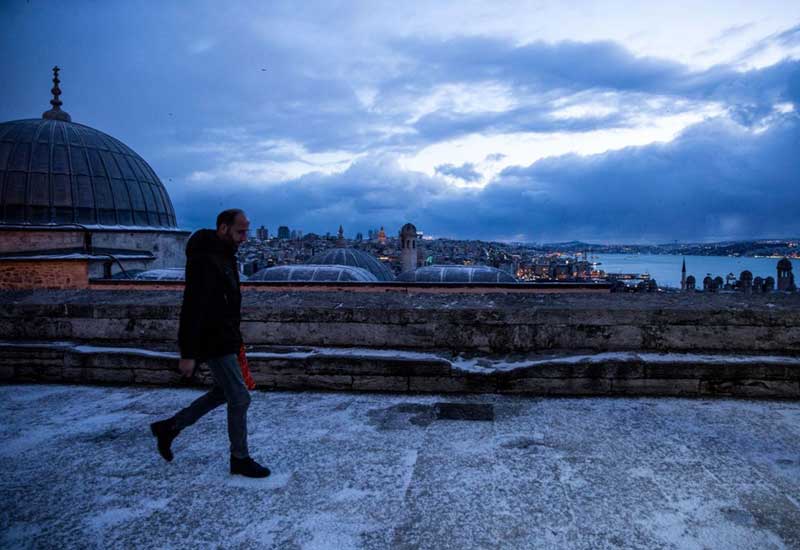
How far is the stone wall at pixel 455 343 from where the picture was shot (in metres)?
4.36

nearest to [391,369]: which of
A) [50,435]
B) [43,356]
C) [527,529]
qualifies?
[527,529]

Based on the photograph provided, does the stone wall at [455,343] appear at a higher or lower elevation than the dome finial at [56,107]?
lower

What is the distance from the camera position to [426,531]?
237cm

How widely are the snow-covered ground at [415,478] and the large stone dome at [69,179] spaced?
22.7 metres

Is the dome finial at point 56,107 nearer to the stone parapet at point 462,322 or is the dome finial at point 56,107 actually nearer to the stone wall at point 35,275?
the stone wall at point 35,275

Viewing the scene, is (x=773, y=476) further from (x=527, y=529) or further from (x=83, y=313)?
(x=83, y=313)

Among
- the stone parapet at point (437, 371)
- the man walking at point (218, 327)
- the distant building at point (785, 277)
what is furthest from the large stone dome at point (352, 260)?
the distant building at point (785, 277)

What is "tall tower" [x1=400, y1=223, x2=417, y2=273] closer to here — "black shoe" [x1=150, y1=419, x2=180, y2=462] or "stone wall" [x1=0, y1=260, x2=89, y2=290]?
"stone wall" [x1=0, y1=260, x2=89, y2=290]

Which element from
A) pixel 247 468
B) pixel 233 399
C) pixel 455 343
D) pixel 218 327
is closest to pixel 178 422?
pixel 233 399

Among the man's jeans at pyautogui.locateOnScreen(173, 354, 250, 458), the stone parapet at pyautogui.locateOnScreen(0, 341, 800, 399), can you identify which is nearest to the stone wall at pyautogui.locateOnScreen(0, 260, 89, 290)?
the stone parapet at pyautogui.locateOnScreen(0, 341, 800, 399)

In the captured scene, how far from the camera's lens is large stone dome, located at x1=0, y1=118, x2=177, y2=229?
22.1 m

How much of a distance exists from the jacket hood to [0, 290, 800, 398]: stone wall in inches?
74.1

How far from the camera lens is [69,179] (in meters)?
22.9

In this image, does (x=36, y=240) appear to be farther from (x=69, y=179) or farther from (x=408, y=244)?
(x=408, y=244)
